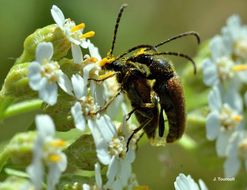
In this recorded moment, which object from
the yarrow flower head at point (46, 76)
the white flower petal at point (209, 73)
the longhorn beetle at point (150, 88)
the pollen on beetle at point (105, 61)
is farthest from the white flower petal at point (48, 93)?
the white flower petal at point (209, 73)

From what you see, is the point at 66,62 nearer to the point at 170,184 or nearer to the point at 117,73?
the point at 117,73

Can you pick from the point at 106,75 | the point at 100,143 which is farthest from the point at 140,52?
the point at 100,143

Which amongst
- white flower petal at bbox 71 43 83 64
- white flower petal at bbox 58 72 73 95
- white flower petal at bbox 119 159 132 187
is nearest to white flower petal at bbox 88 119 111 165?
white flower petal at bbox 119 159 132 187

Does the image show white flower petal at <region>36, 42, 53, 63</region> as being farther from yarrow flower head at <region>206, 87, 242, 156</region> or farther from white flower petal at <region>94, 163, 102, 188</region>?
yarrow flower head at <region>206, 87, 242, 156</region>

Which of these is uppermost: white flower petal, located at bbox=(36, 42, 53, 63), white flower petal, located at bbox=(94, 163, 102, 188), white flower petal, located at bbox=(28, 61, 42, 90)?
white flower petal, located at bbox=(36, 42, 53, 63)

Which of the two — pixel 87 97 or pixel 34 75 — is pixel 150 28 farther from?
pixel 34 75

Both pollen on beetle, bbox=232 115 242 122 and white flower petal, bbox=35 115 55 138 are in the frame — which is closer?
white flower petal, bbox=35 115 55 138

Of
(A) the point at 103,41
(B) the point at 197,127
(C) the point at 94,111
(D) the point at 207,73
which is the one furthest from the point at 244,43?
(C) the point at 94,111

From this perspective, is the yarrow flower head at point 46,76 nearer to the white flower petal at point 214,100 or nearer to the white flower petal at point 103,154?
the white flower petal at point 103,154
